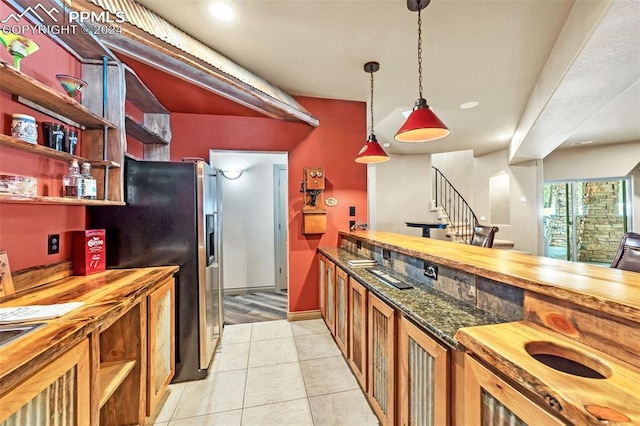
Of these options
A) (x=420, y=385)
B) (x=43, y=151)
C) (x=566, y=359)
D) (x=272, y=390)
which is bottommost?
(x=272, y=390)

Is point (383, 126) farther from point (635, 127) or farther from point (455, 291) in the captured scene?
point (635, 127)

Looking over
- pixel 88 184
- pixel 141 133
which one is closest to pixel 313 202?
pixel 141 133

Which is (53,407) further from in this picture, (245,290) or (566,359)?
(245,290)

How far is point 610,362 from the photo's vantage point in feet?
2.53

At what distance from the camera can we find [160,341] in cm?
187

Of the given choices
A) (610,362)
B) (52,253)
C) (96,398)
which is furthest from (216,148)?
(610,362)

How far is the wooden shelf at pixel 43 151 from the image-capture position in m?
1.25

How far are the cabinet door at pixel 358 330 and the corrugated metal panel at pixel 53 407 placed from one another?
1494 mm

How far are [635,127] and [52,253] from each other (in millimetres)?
8365

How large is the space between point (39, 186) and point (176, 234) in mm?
837

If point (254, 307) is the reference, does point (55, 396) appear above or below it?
above

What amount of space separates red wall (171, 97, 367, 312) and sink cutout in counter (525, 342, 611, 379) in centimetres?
274

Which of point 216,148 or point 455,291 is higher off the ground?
point 216,148

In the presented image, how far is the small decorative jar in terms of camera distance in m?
1.32
